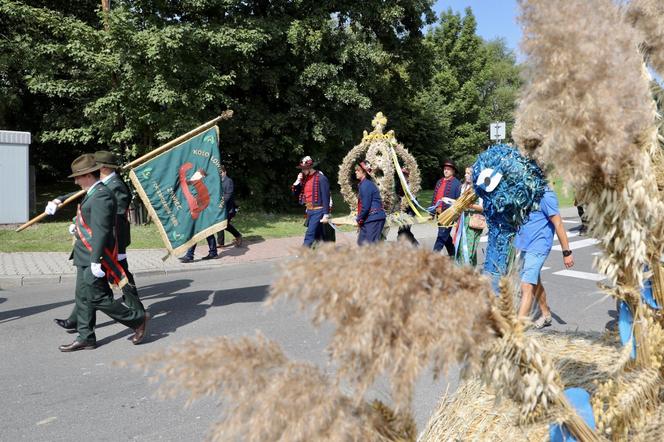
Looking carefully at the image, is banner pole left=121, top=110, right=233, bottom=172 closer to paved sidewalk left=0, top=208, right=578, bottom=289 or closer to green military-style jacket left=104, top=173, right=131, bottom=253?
green military-style jacket left=104, top=173, right=131, bottom=253

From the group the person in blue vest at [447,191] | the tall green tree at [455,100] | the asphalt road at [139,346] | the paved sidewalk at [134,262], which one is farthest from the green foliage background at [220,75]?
the tall green tree at [455,100]

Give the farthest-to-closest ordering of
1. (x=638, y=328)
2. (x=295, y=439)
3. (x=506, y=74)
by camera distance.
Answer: (x=506, y=74) → (x=638, y=328) → (x=295, y=439)

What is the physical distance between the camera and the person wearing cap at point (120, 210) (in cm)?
600

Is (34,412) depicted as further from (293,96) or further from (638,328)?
(293,96)

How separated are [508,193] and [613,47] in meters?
3.40

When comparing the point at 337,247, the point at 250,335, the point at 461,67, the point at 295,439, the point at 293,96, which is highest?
the point at 461,67

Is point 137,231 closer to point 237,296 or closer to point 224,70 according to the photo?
point 224,70

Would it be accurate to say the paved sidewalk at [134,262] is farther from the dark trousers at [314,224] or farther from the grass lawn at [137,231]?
the grass lawn at [137,231]

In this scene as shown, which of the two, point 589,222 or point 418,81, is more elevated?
point 418,81

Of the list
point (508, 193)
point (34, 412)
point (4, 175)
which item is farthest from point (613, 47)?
point (4, 175)

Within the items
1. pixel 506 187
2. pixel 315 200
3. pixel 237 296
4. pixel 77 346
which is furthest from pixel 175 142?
pixel 315 200

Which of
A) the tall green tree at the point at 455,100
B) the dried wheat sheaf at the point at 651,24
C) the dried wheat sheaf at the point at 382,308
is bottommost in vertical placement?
the dried wheat sheaf at the point at 382,308

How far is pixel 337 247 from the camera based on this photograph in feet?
3.10

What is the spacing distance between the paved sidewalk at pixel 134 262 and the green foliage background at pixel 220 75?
3979 millimetres
